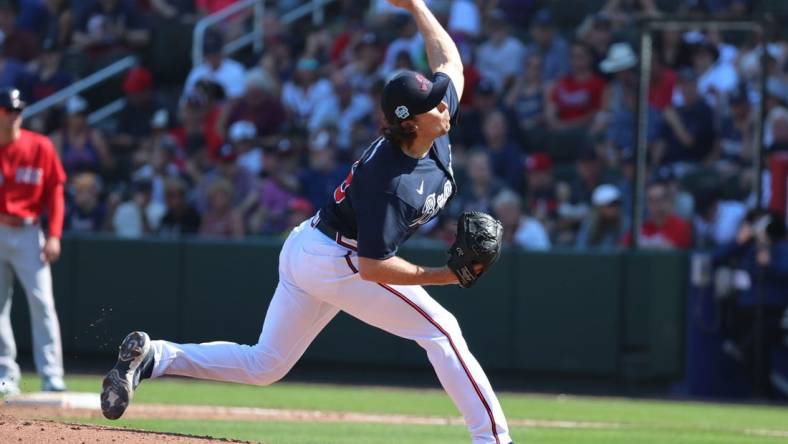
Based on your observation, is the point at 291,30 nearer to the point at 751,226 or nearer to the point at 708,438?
the point at 751,226

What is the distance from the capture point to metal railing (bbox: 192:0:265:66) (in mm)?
16578

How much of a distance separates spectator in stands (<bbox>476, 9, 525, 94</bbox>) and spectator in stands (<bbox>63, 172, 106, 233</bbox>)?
457cm

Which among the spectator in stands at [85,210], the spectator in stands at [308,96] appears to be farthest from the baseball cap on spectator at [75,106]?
the spectator in stands at [308,96]

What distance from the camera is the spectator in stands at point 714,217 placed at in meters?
12.8

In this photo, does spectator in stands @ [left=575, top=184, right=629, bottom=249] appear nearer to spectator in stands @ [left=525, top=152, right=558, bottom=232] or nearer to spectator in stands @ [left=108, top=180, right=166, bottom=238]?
spectator in stands @ [left=525, top=152, right=558, bottom=232]

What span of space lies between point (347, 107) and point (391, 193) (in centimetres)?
941

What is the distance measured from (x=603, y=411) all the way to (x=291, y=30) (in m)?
8.85

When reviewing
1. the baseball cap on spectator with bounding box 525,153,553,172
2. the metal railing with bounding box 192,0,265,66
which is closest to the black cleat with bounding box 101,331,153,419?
the baseball cap on spectator with bounding box 525,153,553,172

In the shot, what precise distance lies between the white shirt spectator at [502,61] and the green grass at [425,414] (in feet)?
14.0

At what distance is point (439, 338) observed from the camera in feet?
19.0

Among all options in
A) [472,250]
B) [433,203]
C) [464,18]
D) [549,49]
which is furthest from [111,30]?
[472,250]

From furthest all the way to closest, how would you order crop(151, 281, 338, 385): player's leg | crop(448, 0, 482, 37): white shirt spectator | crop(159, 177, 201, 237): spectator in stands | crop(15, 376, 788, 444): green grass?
1. crop(448, 0, 482, 37): white shirt spectator
2. crop(159, 177, 201, 237): spectator in stands
3. crop(15, 376, 788, 444): green grass
4. crop(151, 281, 338, 385): player's leg

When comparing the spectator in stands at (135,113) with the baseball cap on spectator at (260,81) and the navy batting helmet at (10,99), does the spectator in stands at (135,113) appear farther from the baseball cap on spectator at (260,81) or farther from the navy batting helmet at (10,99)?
the navy batting helmet at (10,99)

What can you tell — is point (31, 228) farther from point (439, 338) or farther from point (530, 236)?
point (530, 236)
